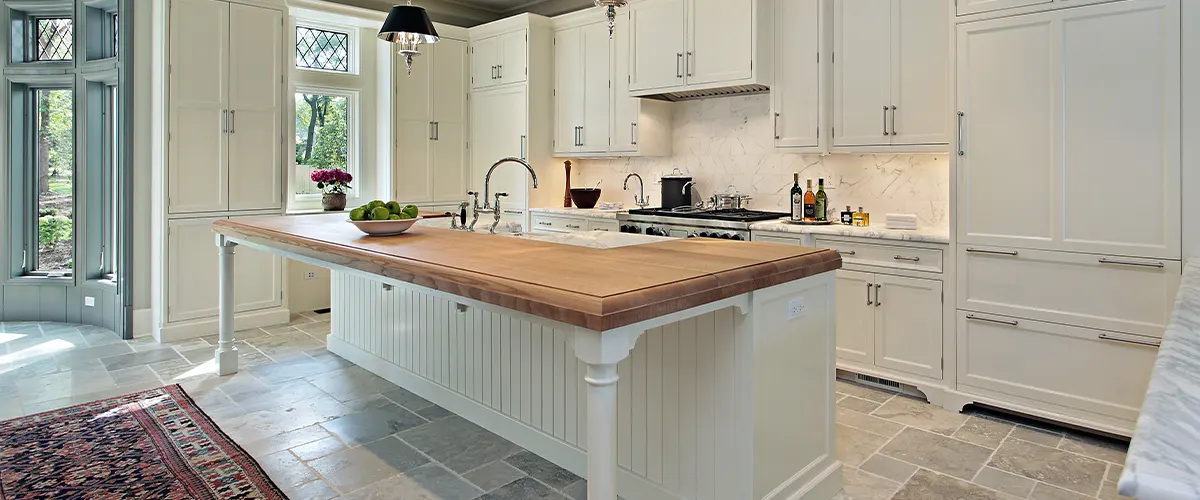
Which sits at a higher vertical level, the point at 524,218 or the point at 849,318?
the point at 524,218

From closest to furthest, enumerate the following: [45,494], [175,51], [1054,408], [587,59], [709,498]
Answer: [709,498]
[45,494]
[1054,408]
[175,51]
[587,59]

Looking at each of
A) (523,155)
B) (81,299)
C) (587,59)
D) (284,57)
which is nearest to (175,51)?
(284,57)

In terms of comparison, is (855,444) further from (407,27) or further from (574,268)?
(407,27)

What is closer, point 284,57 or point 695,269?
point 695,269

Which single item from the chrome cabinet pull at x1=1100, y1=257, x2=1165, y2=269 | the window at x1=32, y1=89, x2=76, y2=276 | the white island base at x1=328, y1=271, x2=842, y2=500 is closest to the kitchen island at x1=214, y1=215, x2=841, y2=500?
the white island base at x1=328, y1=271, x2=842, y2=500

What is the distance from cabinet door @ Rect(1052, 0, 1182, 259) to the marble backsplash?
0.87m

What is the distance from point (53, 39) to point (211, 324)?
8.28 ft

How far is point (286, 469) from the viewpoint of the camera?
2818 mm

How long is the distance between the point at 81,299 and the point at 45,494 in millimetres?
3395

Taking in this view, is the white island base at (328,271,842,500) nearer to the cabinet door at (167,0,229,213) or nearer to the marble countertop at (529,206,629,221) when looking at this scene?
the marble countertop at (529,206,629,221)

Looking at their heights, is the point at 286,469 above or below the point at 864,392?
below

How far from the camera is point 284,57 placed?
5277 millimetres

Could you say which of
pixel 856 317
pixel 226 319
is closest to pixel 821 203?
pixel 856 317

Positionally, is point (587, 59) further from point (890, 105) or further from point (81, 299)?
point (81, 299)
